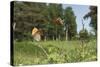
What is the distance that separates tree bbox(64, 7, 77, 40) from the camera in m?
2.38

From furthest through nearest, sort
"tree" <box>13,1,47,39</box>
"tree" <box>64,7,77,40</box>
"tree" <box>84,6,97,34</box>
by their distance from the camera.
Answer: "tree" <box>84,6,97,34</box>
"tree" <box>64,7,77,40</box>
"tree" <box>13,1,47,39</box>

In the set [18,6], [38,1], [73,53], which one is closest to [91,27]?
[73,53]

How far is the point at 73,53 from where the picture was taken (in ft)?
7.88

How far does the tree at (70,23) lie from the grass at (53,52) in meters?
0.10

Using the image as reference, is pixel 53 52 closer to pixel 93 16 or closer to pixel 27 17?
pixel 27 17

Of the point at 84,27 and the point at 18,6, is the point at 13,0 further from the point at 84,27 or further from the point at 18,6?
the point at 84,27

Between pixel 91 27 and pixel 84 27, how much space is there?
11cm

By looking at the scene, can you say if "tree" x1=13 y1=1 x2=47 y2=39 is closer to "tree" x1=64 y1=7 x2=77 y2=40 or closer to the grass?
the grass

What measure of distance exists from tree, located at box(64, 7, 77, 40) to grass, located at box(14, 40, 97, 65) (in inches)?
4.0

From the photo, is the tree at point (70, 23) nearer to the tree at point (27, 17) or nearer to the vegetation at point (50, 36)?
the vegetation at point (50, 36)

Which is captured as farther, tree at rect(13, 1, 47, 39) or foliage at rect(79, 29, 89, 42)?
foliage at rect(79, 29, 89, 42)

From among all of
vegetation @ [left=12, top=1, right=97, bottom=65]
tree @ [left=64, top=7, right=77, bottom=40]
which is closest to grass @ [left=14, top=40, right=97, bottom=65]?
vegetation @ [left=12, top=1, right=97, bottom=65]

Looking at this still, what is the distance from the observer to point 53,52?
7.58 feet
